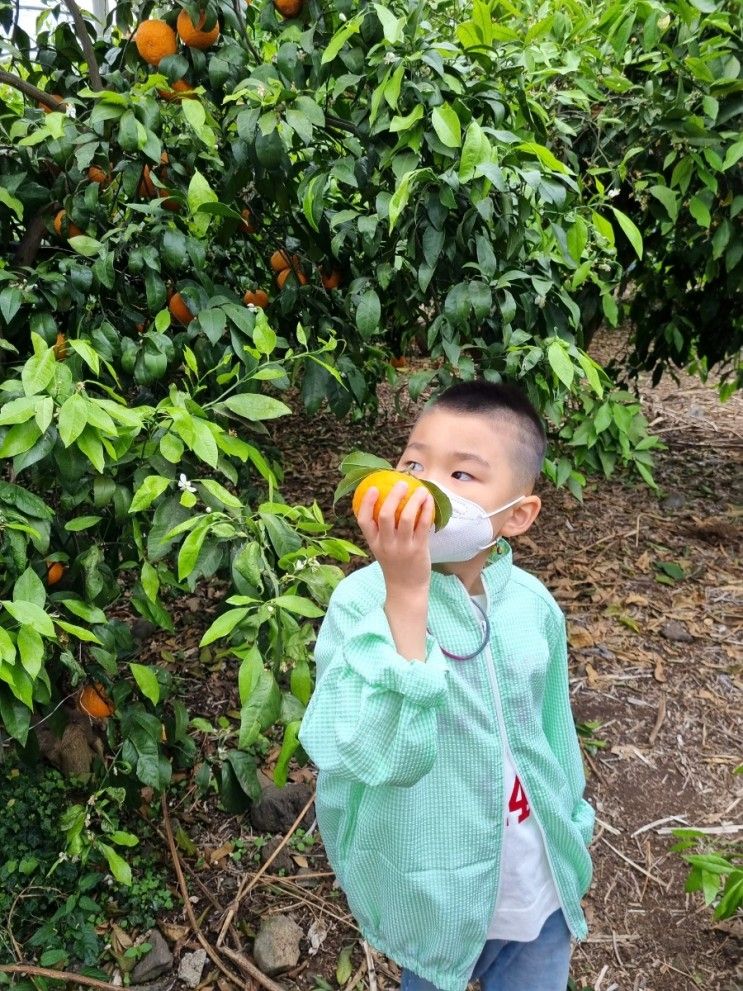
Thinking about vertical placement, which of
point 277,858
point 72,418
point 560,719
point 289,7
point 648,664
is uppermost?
point 289,7

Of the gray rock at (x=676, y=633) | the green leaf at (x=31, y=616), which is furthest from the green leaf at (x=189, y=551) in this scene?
the gray rock at (x=676, y=633)

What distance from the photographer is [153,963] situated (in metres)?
1.88

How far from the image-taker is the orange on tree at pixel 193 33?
176 centimetres

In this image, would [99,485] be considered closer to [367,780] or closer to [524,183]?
[367,780]

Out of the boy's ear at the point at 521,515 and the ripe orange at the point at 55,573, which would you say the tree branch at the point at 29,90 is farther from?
the boy's ear at the point at 521,515

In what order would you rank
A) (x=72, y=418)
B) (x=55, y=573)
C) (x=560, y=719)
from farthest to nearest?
(x=55, y=573), (x=560, y=719), (x=72, y=418)

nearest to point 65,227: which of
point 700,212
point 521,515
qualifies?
point 521,515

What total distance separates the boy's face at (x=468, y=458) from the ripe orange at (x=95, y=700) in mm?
1040

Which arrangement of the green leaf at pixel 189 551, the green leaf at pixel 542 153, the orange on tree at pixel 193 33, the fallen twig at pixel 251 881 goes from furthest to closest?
the fallen twig at pixel 251 881, the orange on tree at pixel 193 33, the green leaf at pixel 542 153, the green leaf at pixel 189 551

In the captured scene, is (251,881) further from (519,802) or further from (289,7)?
(289,7)

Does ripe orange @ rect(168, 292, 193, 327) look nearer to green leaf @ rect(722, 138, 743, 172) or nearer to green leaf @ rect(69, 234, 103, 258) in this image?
green leaf @ rect(69, 234, 103, 258)

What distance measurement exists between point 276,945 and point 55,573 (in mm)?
1011

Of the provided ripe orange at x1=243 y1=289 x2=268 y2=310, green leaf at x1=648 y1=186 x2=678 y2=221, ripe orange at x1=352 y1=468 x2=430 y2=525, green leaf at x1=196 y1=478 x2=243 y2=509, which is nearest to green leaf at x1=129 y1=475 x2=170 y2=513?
green leaf at x1=196 y1=478 x2=243 y2=509

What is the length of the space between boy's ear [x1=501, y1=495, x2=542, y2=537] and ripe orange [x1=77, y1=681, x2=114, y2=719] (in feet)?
3.49
